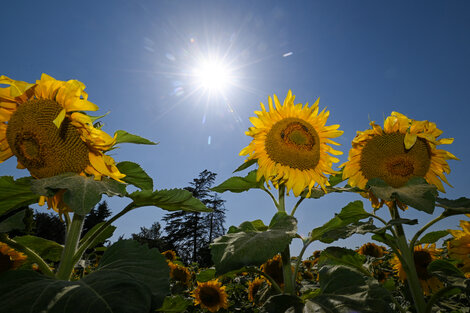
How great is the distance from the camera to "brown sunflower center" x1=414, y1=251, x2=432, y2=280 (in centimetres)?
334

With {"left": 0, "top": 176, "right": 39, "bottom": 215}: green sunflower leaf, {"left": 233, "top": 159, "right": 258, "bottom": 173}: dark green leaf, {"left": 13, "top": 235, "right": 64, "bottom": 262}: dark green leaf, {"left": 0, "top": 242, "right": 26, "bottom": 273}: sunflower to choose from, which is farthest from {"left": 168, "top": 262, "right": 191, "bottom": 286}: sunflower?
{"left": 0, "top": 176, "right": 39, "bottom": 215}: green sunflower leaf

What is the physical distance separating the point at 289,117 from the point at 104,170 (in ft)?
5.10

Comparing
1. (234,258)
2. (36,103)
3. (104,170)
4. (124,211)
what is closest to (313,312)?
(234,258)

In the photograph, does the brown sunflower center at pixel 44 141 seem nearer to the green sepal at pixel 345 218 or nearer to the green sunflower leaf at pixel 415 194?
the green sepal at pixel 345 218

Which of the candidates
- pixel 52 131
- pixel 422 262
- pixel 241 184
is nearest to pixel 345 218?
pixel 241 184

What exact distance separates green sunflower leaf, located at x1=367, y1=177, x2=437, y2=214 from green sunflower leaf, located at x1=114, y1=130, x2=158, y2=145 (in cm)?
150

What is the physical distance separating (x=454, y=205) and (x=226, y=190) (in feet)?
5.27

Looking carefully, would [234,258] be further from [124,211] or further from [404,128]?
[404,128]

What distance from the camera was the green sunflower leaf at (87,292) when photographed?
2.81 ft

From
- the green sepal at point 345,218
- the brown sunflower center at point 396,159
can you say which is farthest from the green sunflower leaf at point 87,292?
the brown sunflower center at point 396,159

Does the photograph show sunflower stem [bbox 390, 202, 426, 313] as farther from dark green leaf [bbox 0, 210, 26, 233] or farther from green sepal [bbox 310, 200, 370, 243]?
dark green leaf [bbox 0, 210, 26, 233]

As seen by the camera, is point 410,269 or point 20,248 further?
point 410,269

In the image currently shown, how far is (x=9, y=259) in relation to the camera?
6.25 ft

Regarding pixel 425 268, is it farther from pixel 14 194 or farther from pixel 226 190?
pixel 14 194
